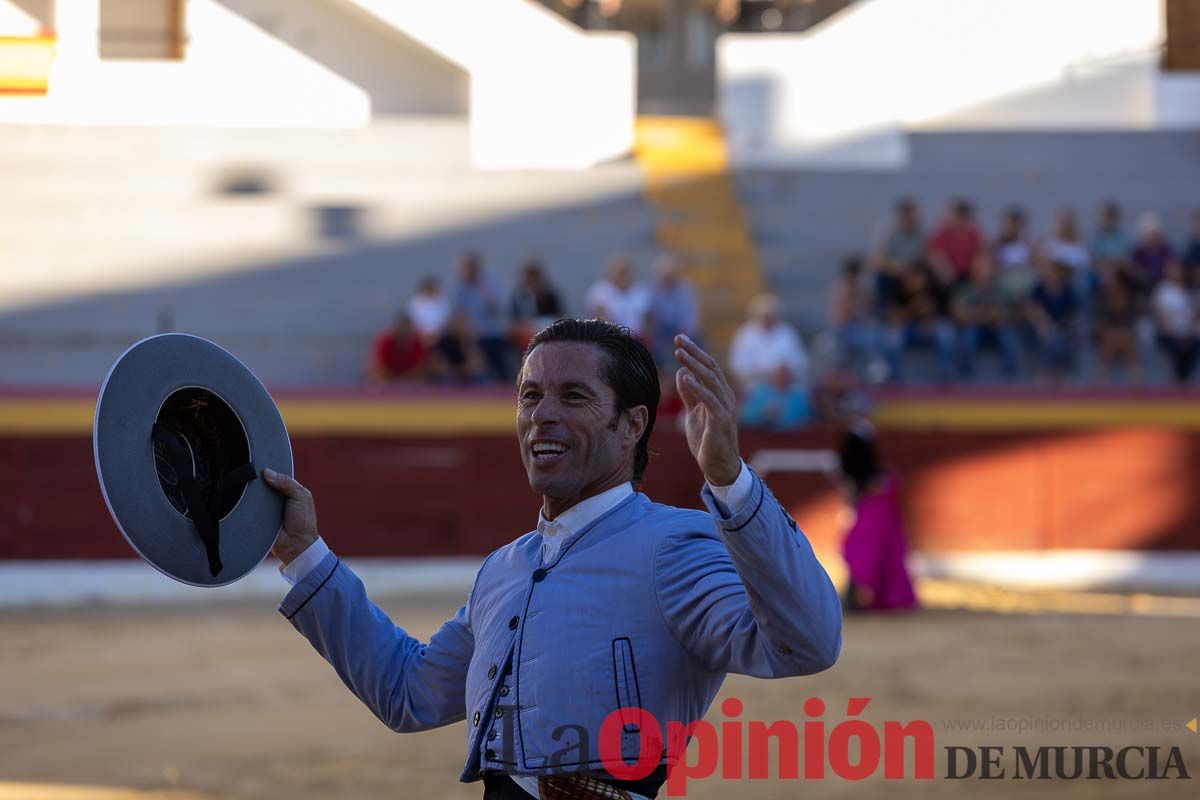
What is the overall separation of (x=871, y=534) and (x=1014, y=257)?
3.27m

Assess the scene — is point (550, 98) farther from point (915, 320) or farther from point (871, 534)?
point (871, 534)

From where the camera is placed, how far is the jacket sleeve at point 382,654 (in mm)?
2092

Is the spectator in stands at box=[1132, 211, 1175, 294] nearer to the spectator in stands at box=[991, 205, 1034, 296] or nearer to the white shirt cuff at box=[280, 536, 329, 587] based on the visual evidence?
the spectator in stands at box=[991, 205, 1034, 296]

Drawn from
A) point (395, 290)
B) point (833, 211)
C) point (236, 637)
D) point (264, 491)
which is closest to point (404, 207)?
point (395, 290)

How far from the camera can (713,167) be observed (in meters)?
14.7

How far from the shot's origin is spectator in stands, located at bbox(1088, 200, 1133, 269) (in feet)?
38.2

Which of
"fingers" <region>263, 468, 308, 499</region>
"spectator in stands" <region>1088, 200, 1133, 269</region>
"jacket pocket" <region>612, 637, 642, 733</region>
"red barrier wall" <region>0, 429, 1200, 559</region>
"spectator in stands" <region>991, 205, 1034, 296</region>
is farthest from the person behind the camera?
"spectator in stands" <region>1088, 200, 1133, 269</region>

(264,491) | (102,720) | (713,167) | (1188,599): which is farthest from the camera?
(713,167)

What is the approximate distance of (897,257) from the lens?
36.5 feet

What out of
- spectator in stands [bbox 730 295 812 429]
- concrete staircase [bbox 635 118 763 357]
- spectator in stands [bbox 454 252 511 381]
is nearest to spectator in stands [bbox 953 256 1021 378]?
spectator in stands [bbox 730 295 812 429]

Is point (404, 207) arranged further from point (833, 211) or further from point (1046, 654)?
point (1046, 654)

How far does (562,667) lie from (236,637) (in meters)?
6.74

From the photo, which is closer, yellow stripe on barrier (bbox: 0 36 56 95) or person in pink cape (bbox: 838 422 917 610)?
yellow stripe on barrier (bbox: 0 36 56 95)

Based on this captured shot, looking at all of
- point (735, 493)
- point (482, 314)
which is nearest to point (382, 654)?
point (735, 493)
